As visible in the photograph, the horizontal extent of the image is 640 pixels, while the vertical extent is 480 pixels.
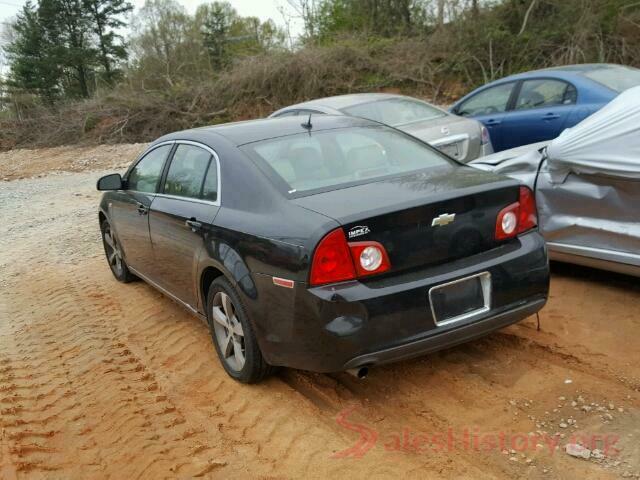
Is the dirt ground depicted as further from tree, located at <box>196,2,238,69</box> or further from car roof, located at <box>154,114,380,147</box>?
tree, located at <box>196,2,238,69</box>

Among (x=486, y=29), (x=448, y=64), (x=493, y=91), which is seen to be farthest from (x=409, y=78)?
(x=493, y=91)

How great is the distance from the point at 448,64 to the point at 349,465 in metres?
19.0

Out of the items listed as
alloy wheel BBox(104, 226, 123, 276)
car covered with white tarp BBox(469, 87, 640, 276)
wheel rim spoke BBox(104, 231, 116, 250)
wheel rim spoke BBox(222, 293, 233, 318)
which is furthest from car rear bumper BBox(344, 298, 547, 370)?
wheel rim spoke BBox(104, 231, 116, 250)

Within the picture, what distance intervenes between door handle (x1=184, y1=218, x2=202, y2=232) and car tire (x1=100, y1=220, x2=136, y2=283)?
228 cm

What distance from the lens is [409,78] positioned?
21.2 m

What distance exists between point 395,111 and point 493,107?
152 centimetres

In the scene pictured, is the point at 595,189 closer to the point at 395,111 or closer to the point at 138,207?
the point at 138,207

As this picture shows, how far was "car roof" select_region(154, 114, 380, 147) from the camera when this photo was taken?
4418mm

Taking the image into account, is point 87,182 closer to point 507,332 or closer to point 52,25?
point 507,332

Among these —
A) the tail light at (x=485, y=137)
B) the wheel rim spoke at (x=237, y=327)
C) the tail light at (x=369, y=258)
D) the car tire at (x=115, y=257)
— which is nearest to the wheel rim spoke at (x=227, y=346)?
the wheel rim spoke at (x=237, y=327)

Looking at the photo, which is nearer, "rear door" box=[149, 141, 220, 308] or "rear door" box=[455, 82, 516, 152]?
"rear door" box=[149, 141, 220, 308]

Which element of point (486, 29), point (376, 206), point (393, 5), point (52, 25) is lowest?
point (376, 206)

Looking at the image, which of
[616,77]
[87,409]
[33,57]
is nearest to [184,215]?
[87,409]

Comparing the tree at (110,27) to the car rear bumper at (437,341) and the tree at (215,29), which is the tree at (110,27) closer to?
the tree at (215,29)
